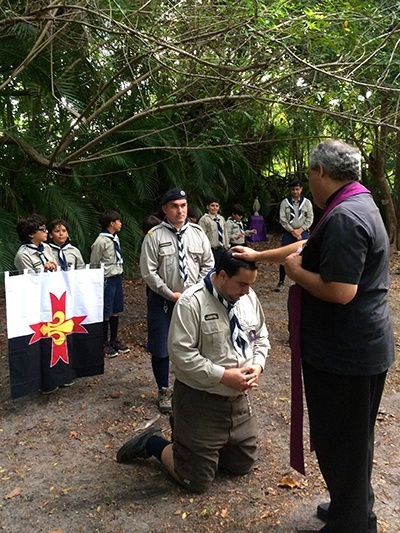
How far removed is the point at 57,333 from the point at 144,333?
7.37 feet

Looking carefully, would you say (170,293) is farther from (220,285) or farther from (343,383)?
(343,383)

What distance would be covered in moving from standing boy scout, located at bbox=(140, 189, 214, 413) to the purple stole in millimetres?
1588

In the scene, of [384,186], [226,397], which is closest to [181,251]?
[226,397]

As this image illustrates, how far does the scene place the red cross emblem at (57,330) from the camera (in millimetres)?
3945

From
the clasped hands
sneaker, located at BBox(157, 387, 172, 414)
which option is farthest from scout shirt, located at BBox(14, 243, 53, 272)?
the clasped hands

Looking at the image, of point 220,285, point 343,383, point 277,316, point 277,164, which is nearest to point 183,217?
point 220,285

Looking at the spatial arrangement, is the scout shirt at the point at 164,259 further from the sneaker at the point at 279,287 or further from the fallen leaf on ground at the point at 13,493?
the sneaker at the point at 279,287

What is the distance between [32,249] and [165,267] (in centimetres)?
143

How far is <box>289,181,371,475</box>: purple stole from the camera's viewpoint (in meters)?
2.15

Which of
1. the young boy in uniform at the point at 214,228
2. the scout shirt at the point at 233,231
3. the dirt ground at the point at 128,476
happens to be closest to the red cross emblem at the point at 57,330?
the dirt ground at the point at 128,476

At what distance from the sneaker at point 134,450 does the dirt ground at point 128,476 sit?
7cm

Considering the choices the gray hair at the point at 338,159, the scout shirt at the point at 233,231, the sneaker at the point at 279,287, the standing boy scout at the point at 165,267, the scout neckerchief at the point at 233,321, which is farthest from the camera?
the scout shirt at the point at 233,231

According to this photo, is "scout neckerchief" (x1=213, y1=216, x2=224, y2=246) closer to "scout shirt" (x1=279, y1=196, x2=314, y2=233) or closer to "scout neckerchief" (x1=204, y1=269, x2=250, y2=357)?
"scout shirt" (x1=279, y1=196, x2=314, y2=233)

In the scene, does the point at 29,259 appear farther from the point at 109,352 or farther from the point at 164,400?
the point at 164,400
